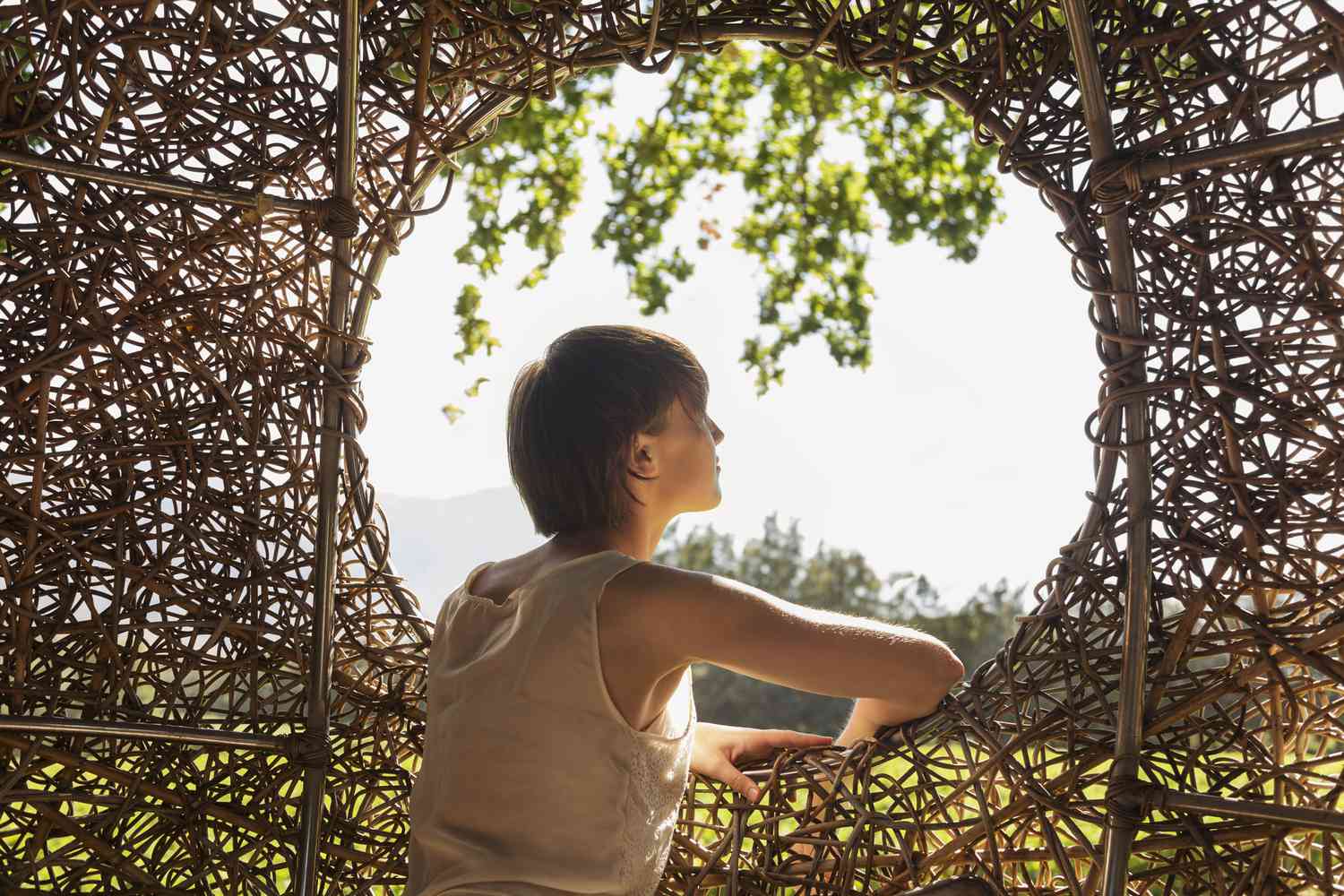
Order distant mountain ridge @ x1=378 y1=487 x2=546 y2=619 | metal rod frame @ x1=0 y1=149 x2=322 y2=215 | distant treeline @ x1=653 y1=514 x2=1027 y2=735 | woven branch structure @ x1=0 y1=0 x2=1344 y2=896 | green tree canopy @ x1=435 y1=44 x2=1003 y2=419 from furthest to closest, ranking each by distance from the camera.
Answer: green tree canopy @ x1=435 y1=44 x2=1003 y2=419, distant treeline @ x1=653 y1=514 x2=1027 y2=735, distant mountain ridge @ x1=378 y1=487 x2=546 y2=619, metal rod frame @ x1=0 y1=149 x2=322 y2=215, woven branch structure @ x1=0 y1=0 x2=1344 y2=896

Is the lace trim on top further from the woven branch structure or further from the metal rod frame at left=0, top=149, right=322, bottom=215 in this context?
the metal rod frame at left=0, top=149, right=322, bottom=215

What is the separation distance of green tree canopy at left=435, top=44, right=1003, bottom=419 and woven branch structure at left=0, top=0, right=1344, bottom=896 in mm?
2862

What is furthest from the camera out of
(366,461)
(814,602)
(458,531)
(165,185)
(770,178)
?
(770,178)

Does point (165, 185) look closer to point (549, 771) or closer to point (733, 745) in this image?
point (549, 771)

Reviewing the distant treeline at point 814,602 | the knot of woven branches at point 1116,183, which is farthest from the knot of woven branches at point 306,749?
the distant treeline at point 814,602

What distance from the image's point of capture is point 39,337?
1352 millimetres

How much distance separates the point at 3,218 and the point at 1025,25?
1230 mm

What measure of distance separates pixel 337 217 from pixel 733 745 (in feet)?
2.70

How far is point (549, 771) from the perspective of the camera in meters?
1.17

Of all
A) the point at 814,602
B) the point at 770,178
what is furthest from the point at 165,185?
the point at 770,178

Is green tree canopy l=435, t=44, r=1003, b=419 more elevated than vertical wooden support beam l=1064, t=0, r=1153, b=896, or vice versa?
Answer: green tree canopy l=435, t=44, r=1003, b=419

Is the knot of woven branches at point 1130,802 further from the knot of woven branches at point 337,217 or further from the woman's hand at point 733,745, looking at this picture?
the knot of woven branches at point 337,217

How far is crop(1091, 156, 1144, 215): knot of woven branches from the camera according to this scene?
105 cm

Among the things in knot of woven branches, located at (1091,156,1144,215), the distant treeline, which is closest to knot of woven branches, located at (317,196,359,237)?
knot of woven branches, located at (1091,156,1144,215)
